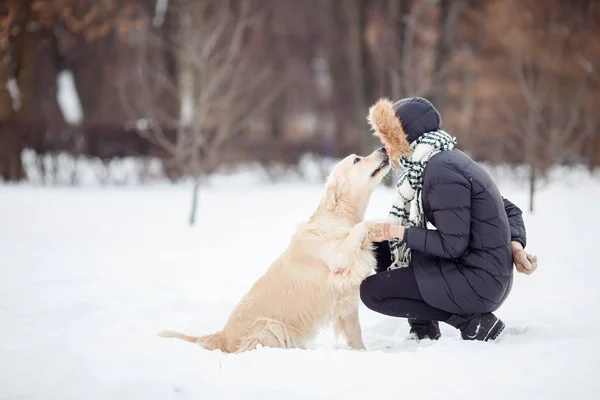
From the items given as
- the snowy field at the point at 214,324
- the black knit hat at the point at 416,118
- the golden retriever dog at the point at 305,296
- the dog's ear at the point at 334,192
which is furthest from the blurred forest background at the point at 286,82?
the black knit hat at the point at 416,118

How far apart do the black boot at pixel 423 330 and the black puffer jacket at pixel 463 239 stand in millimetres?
355

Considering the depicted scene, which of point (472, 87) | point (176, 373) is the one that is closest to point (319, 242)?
point (176, 373)

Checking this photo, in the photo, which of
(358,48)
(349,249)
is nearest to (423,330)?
(349,249)

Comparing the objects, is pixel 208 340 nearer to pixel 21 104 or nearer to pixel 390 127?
pixel 390 127

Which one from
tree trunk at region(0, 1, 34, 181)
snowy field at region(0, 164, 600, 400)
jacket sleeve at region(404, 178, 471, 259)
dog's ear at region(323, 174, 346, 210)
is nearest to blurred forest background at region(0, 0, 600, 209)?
tree trunk at region(0, 1, 34, 181)

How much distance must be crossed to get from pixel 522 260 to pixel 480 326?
42 centimetres

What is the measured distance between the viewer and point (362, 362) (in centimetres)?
297

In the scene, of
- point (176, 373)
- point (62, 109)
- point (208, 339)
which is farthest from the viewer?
point (62, 109)

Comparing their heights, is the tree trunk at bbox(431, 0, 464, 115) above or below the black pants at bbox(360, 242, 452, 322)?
above

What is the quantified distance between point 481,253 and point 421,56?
918 centimetres

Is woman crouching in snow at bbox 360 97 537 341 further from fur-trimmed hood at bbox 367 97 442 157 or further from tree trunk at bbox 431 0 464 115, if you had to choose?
tree trunk at bbox 431 0 464 115

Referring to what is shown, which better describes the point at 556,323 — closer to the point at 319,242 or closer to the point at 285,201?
the point at 319,242

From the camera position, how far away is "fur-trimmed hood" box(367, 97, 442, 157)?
3342 millimetres

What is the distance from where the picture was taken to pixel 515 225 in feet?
11.4
